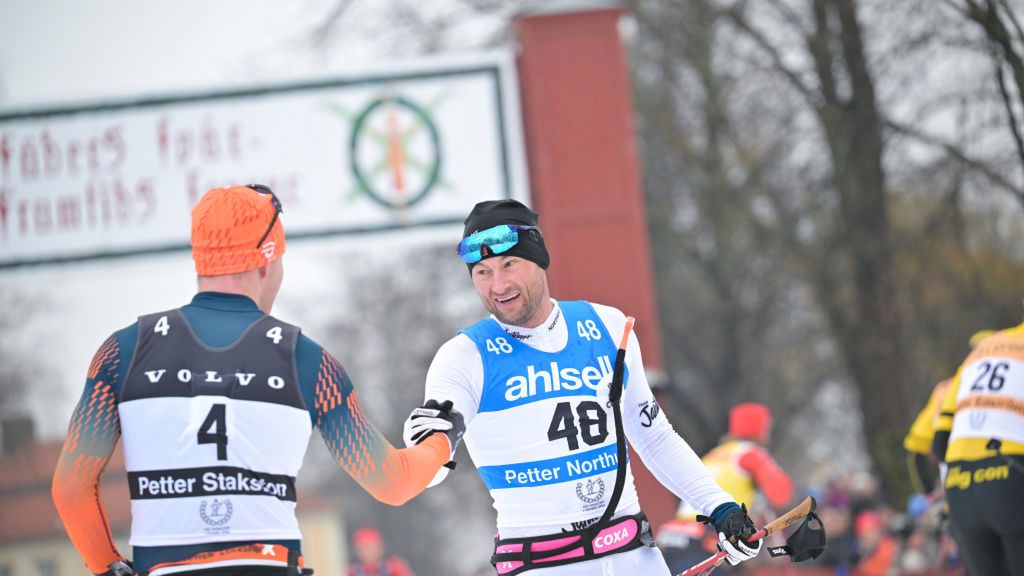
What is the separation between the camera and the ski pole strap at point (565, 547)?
169 inches

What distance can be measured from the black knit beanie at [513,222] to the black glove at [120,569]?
151 cm

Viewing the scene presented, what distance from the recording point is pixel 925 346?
2072 cm

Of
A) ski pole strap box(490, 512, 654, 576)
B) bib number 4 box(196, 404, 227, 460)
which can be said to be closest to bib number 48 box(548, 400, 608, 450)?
ski pole strap box(490, 512, 654, 576)

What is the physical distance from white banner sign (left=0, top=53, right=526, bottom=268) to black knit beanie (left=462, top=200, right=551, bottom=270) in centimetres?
739

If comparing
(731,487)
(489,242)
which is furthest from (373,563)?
(489,242)

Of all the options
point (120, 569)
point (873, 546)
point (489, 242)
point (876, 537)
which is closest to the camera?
point (120, 569)

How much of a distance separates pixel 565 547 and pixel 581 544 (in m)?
0.05

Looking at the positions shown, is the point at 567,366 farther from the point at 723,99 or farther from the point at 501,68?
the point at 723,99

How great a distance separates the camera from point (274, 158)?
12.0m

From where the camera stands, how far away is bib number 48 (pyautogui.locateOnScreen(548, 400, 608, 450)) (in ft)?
14.3

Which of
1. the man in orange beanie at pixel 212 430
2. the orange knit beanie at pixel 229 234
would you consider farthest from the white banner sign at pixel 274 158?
the man in orange beanie at pixel 212 430

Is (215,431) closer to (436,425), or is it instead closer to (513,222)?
(436,425)

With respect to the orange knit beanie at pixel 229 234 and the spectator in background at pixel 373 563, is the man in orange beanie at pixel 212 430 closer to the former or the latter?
the orange knit beanie at pixel 229 234

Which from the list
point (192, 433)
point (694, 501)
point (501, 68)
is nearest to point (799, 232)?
point (501, 68)
